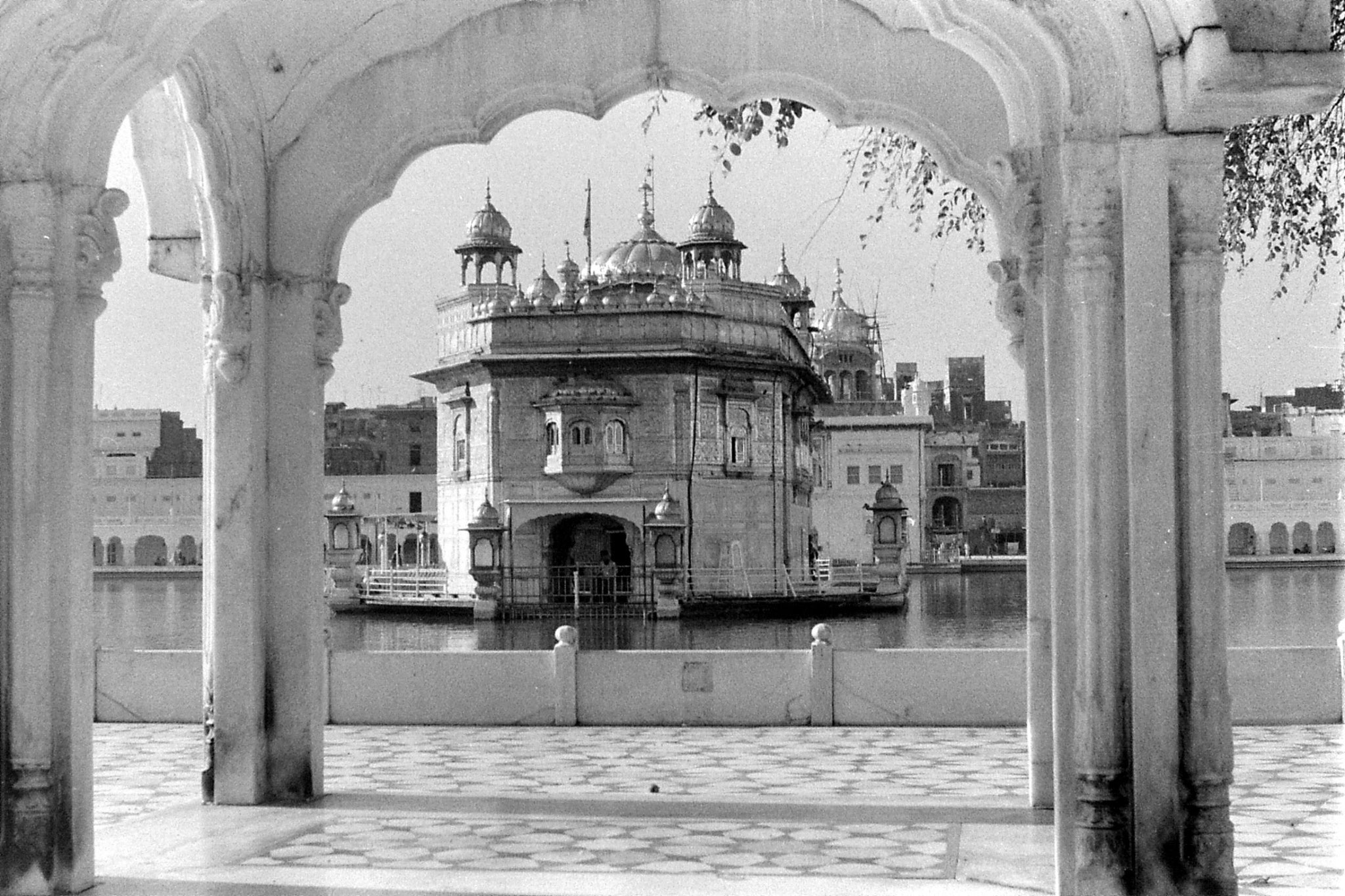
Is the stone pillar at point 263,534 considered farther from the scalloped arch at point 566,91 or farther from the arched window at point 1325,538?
the arched window at point 1325,538

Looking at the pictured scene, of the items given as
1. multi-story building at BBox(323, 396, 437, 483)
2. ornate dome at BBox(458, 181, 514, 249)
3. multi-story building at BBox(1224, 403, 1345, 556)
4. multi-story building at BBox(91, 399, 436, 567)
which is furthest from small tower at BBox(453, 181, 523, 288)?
multi-story building at BBox(1224, 403, 1345, 556)

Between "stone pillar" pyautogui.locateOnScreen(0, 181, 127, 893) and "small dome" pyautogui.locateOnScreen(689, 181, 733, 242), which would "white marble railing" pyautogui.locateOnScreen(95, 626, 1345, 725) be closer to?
"stone pillar" pyautogui.locateOnScreen(0, 181, 127, 893)

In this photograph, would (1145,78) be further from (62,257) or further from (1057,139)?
(62,257)

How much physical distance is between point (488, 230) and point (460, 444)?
10.3 metres

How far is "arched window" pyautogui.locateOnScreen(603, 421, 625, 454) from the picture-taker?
40781 millimetres

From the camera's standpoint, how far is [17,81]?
5141 millimetres

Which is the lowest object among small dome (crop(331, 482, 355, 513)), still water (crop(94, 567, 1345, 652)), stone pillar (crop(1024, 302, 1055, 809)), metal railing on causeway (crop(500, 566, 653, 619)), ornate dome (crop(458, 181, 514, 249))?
still water (crop(94, 567, 1345, 652))

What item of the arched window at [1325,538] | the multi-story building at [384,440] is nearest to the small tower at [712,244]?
the multi-story building at [384,440]

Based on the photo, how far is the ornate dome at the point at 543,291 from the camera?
42000 millimetres

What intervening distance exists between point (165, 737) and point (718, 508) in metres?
32.1

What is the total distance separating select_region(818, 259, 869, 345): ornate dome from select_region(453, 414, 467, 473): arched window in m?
40.9

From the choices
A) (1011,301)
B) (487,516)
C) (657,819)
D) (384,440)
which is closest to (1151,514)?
(1011,301)

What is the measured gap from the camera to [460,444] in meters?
43.5

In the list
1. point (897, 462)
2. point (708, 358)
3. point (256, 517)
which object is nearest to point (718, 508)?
point (708, 358)
